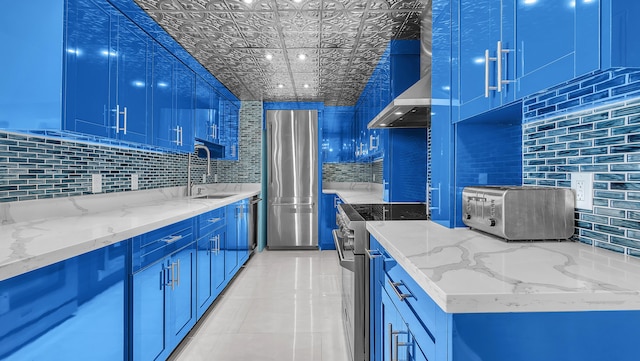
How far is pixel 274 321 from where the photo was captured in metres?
2.77

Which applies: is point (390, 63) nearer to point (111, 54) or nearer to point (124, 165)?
point (111, 54)

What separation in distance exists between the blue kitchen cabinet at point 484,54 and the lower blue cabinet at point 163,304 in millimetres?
1732

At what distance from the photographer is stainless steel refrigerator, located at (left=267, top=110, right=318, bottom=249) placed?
5316mm

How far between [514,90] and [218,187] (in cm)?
468

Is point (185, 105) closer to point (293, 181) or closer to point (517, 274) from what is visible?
point (293, 181)

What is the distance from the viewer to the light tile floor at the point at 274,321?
7.55 feet

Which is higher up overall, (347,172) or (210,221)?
(347,172)

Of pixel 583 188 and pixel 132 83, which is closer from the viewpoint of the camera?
pixel 583 188

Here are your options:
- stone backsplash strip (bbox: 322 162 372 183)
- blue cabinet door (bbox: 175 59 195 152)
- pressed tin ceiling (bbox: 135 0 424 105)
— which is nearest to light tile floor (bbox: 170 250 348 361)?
blue cabinet door (bbox: 175 59 195 152)

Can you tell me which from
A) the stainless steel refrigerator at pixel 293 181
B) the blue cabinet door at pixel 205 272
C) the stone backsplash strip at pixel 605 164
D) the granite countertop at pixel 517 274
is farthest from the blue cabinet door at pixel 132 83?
the stainless steel refrigerator at pixel 293 181

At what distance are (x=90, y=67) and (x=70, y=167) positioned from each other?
2.14ft

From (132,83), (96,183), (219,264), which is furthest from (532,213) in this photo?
(219,264)

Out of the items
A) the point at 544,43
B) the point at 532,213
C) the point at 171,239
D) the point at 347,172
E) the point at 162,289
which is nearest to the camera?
the point at 544,43

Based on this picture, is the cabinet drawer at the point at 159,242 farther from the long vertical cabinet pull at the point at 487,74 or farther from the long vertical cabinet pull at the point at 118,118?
the long vertical cabinet pull at the point at 487,74
